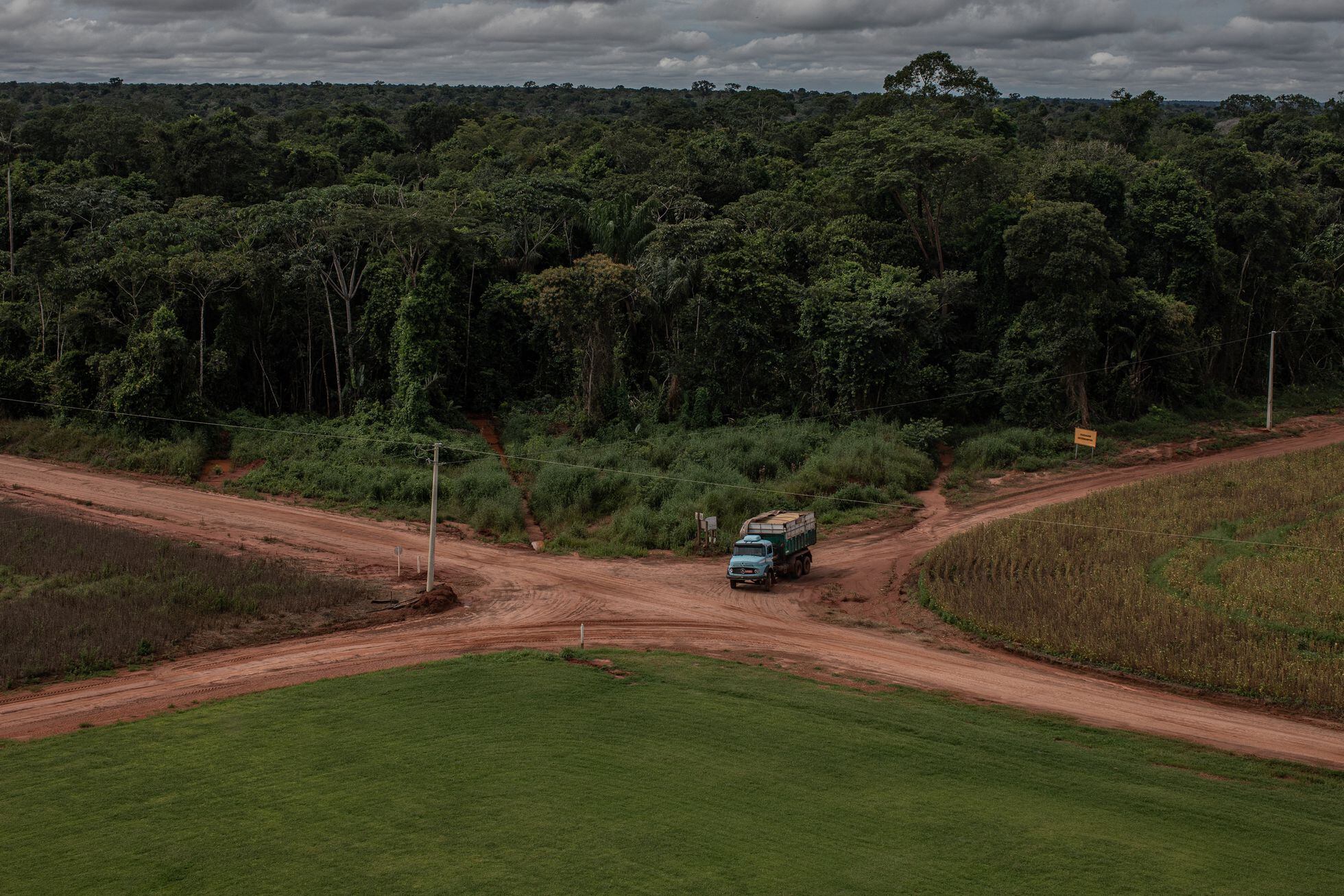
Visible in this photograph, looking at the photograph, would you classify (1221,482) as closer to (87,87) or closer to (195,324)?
(195,324)

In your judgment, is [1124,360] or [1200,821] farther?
[1124,360]

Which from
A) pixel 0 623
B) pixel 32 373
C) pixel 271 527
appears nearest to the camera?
pixel 0 623

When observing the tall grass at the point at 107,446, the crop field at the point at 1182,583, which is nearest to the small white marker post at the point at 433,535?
the crop field at the point at 1182,583

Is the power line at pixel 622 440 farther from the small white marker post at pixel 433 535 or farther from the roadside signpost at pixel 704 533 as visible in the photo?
the small white marker post at pixel 433 535

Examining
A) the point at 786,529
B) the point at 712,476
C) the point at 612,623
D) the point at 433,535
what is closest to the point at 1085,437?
the point at 712,476

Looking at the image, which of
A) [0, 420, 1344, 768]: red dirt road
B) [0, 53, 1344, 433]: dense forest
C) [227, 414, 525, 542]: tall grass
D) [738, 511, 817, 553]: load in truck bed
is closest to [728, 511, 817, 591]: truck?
[738, 511, 817, 553]: load in truck bed

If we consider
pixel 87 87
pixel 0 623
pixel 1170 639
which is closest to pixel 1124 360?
pixel 1170 639
